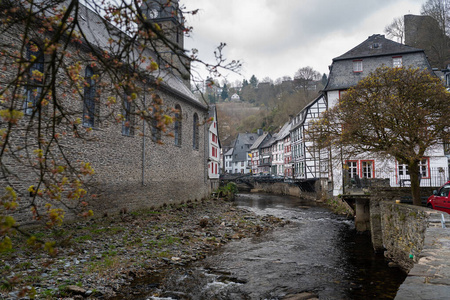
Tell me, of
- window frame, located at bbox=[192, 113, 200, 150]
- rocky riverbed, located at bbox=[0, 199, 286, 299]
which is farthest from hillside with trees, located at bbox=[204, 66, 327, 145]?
rocky riverbed, located at bbox=[0, 199, 286, 299]

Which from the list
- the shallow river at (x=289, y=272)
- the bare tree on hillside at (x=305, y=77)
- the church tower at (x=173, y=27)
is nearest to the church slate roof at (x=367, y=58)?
the shallow river at (x=289, y=272)

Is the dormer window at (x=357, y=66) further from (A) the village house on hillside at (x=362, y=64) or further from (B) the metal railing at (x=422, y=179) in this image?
(B) the metal railing at (x=422, y=179)

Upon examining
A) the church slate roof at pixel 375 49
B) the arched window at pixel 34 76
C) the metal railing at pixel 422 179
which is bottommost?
the metal railing at pixel 422 179

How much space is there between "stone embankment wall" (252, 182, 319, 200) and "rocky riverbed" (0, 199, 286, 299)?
62.3 feet

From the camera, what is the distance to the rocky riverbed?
630cm

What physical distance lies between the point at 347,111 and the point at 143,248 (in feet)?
30.3

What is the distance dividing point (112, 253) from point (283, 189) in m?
35.8

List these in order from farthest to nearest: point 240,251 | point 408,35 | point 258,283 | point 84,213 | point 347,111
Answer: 1. point 408,35
2. point 347,111
3. point 240,251
4. point 258,283
5. point 84,213

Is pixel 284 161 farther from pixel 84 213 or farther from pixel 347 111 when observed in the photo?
pixel 84 213

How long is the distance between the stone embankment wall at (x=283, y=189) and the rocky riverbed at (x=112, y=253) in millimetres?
18997

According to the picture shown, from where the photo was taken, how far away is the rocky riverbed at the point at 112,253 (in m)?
6.30

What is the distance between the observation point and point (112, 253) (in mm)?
8734

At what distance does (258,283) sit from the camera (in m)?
7.43

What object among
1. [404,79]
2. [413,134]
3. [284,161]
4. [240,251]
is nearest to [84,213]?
[240,251]
